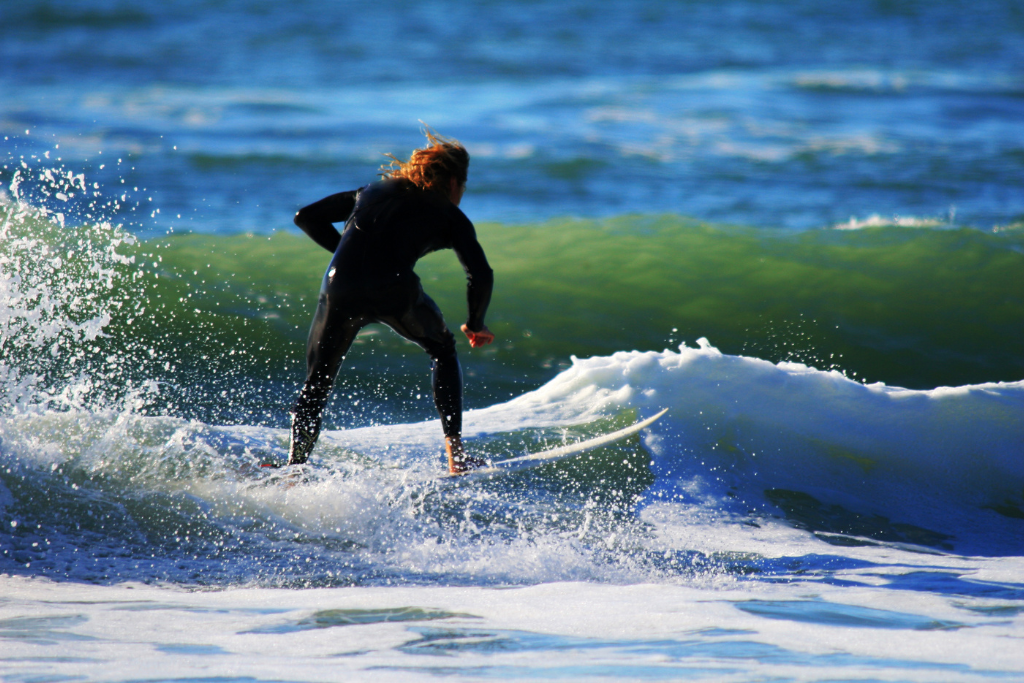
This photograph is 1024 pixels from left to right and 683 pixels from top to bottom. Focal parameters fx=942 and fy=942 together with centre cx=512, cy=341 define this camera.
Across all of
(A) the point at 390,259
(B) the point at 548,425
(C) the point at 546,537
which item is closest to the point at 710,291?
(B) the point at 548,425

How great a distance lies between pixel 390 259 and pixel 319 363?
58cm

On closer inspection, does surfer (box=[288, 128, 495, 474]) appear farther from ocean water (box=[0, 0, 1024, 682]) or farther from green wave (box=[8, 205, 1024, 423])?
green wave (box=[8, 205, 1024, 423])

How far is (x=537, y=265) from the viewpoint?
33.5ft

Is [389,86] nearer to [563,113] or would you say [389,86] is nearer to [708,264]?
[563,113]

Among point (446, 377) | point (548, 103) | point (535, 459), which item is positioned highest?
point (548, 103)

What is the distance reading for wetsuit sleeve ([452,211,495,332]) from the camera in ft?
13.6

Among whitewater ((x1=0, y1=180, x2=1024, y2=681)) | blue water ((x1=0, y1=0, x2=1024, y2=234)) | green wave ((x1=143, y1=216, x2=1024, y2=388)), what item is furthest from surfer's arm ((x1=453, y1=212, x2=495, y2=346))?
blue water ((x1=0, y1=0, x2=1024, y2=234))

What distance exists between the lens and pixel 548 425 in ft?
17.2

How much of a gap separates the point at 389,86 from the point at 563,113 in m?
6.48

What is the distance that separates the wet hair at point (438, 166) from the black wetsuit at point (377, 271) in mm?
42

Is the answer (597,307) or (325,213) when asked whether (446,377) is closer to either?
(325,213)

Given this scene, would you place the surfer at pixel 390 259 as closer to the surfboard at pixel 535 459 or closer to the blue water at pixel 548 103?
the surfboard at pixel 535 459

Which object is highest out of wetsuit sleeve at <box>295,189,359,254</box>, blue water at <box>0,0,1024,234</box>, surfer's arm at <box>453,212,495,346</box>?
blue water at <box>0,0,1024,234</box>

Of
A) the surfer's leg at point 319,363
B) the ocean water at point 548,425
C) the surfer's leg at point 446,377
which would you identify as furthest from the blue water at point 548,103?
the surfer's leg at point 446,377
